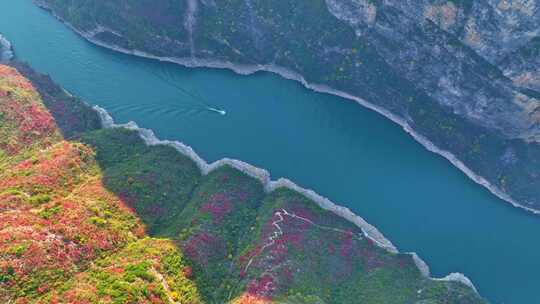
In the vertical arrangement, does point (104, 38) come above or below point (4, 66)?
above

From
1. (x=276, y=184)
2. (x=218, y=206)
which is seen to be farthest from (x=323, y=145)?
(x=218, y=206)

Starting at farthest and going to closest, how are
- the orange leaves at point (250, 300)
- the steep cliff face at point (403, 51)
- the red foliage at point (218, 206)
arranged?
the steep cliff face at point (403, 51)
the red foliage at point (218, 206)
the orange leaves at point (250, 300)

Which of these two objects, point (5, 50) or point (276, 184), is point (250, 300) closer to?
point (276, 184)

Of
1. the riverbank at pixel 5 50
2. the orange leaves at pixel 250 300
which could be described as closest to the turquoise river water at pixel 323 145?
the riverbank at pixel 5 50

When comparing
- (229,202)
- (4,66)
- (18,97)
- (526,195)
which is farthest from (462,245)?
(4,66)

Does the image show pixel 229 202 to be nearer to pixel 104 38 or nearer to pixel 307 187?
pixel 307 187

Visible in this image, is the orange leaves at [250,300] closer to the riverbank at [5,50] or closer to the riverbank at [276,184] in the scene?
the riverbank at [276,184]
